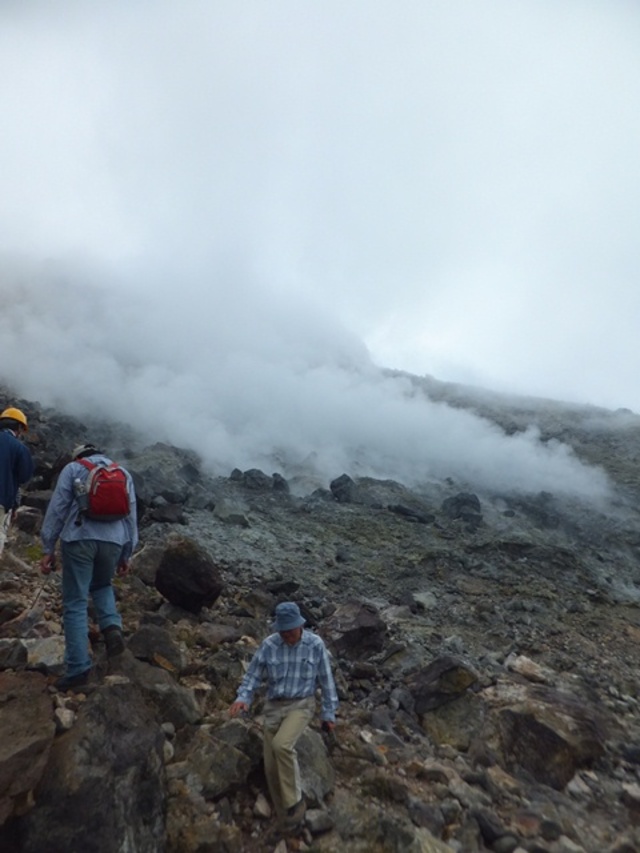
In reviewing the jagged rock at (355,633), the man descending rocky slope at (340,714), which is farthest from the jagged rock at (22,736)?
the jagged rock at (355,633)

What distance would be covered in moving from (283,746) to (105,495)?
232 centimetres

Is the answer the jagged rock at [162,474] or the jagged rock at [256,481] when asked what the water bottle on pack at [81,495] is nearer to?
the jagged rock at [162,474]

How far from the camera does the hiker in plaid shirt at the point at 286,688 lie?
3555 millimetres

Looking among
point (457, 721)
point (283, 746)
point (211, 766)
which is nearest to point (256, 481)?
point (457, 721)

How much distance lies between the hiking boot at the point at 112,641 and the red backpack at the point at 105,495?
986 millimetres

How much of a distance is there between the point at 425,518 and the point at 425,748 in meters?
12.9

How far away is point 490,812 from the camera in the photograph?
382 centimetres

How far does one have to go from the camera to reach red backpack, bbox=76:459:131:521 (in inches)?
154

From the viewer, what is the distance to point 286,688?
12.6ft

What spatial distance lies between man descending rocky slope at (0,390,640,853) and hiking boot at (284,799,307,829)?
0.08 metres

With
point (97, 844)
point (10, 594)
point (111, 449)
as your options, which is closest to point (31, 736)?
point (97, 844)

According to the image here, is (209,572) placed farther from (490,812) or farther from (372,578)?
(372,578)

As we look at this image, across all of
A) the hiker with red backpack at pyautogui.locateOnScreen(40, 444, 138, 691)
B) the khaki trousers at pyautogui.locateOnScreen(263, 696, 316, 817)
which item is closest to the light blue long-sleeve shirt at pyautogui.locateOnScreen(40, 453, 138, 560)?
the hiker with red backpack at pyautogui.locateOnScreen(40, 444, 138, 691)

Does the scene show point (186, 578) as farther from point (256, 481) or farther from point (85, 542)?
point (256, 481)
